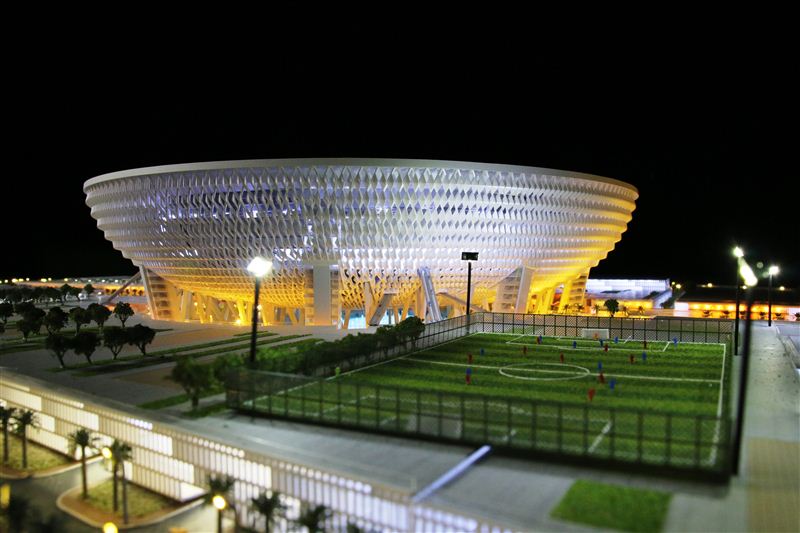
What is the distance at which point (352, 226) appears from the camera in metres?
54.9

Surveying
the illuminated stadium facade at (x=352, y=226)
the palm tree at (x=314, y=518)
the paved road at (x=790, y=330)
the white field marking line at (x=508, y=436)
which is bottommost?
the palm tree at (x=314, y=518)

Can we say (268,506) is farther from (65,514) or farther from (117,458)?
(65,514)

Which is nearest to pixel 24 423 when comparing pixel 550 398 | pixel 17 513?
pixel 17 513

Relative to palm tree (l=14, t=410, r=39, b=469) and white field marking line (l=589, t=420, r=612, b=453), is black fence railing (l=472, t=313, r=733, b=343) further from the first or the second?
palm tree (l=14, t=410, r=39, b=469)

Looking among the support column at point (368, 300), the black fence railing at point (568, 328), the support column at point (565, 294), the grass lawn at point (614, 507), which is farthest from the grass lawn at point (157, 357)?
the support column at point (565, 294)

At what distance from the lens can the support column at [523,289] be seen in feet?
209

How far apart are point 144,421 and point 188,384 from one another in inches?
76.3

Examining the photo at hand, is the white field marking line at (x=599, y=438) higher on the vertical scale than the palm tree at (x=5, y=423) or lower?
higher

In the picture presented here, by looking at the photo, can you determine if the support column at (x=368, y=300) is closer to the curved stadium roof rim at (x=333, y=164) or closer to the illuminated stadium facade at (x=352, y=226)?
the illuminated stadium facade at (x=352, y=226)

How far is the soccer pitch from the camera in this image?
659 inches

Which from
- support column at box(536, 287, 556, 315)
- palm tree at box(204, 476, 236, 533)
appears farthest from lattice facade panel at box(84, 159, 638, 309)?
palm tree at box(204, 476, 236, 533)

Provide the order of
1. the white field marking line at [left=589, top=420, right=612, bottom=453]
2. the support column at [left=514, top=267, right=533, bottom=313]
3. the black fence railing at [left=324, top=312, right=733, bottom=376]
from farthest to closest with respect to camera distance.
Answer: the support column at [left=514, top=267, right=533, bottom=313], the black fence railing at [left=324, top=312, right=733, bottom=376], the white field marking line at [left=589, top=420, right=612, bottom=453]

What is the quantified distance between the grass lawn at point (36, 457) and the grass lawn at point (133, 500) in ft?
14.0

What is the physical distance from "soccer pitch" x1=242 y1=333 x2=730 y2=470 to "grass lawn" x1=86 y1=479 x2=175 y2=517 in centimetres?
416
